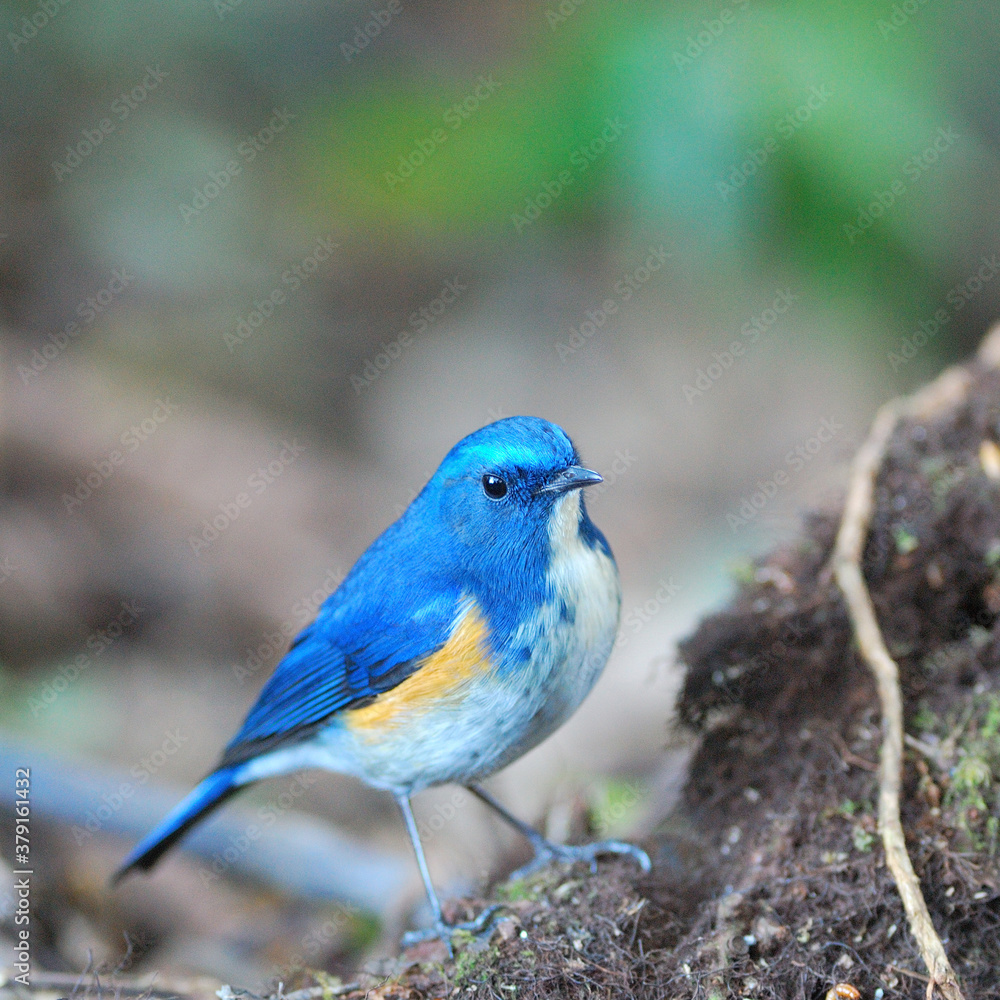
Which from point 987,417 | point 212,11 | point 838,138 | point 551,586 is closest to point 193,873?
point 551,586

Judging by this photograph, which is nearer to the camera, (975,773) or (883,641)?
(975,773)

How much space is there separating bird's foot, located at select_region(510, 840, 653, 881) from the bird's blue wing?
77 centimetres

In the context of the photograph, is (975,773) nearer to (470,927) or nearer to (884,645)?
(884,645)

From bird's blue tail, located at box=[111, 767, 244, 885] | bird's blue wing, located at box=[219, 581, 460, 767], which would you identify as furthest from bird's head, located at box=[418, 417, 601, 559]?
bird's blue tail, located at box=[111, 767, 244, 885]

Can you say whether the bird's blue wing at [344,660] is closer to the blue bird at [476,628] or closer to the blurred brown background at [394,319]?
the blue bird at [476,628]

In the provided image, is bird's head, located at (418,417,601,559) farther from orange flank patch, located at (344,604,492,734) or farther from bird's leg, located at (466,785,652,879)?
bird's leg, located at (466,785,652,879)

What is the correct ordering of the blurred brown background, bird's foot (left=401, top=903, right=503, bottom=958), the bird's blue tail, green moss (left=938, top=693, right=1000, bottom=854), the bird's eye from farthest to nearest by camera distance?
the blurred brown background
the bird's blue tail
the bird's eye
bird's foot (left=401, top=903, right=503, bottom=958)
green moss (left=938, top=693, right=1000, bottom=854)

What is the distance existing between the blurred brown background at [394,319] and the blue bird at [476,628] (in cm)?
77

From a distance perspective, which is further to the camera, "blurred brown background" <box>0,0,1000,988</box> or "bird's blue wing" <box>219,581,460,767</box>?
"blurred brown background" <box>0,0,1000,988</box>

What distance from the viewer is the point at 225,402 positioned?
7199 millimetres

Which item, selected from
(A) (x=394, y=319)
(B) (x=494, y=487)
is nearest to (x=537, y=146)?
(A) (x=394, y=319)

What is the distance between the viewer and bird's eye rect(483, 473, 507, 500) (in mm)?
3201

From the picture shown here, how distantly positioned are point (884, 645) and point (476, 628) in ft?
4.35

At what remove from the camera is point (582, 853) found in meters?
3.36
